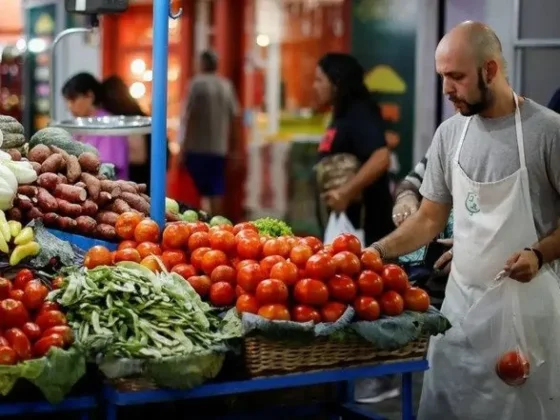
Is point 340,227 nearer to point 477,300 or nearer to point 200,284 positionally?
point 477,300

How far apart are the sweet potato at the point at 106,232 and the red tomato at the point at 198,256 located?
0.56 m

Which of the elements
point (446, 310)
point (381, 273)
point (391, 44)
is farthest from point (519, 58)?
point (381, 273)

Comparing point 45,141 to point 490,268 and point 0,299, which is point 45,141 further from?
point 490,268

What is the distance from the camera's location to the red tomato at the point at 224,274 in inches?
164

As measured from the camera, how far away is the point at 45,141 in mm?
5547

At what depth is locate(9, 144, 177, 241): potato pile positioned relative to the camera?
16.0ft

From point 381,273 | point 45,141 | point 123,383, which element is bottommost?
point 123,383

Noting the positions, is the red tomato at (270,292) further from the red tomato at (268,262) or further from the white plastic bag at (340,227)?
the white plastic bag at (340,227)

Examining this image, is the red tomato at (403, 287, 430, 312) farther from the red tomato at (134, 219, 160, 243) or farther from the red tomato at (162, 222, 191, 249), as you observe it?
the red tomato at (134, 219, 160, 243)

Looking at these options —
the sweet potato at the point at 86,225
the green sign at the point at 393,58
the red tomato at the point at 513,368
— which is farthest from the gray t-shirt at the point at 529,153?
the green sign at the point at 393,58

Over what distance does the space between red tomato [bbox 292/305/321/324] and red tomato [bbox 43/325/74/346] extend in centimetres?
77

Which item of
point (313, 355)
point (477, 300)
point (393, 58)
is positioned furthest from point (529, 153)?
point (393, 58)

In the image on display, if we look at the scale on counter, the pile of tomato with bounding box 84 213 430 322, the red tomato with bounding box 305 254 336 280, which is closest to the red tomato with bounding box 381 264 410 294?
the pile of tomato with bounding box 84 213 430 322

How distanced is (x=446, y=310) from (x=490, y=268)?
0.98 ft
